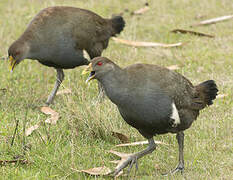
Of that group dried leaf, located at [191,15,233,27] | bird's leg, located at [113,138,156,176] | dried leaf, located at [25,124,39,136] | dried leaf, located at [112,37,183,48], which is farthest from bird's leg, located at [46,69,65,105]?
dried leaf, located at [191,15,233,27]

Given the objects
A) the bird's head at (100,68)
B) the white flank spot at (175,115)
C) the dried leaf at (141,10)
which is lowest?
the dried leaf at (141,10)

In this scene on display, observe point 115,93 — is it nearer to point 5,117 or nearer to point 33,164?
point 33,164

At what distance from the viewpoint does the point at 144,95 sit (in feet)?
15.7

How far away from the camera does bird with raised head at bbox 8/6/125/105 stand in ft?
23.1

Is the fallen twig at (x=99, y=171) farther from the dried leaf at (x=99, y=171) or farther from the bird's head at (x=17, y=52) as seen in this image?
the bird's head at (x=17, y=52)

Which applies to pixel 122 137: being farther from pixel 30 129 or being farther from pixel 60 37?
pixel 60 37

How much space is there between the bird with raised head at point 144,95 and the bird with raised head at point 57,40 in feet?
7.34

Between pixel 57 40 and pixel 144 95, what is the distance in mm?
2610

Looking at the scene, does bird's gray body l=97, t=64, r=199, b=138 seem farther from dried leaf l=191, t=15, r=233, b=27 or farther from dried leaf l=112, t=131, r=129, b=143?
dried leaf l=191, t=15, r=233, b=27

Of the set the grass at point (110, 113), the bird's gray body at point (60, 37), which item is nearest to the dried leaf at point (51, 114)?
the grass at point (110, 113)

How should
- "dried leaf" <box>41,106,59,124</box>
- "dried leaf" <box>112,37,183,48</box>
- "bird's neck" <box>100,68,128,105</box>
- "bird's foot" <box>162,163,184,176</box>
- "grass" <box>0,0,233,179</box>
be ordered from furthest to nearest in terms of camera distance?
"dried leaf" <box>112,37,183,48</box> → "dried leaf" <box>41,106,59,124</box> → "grass" <box>0,0,233,179</box> → "bird's foot" <box>162,163,184,176</box> → "bird's neck" <box>100,68,128,105</box>

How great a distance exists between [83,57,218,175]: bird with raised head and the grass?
0.48 metres

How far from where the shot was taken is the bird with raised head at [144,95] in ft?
15.6

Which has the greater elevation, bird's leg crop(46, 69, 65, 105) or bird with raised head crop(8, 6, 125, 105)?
bird with raised head crop(8, 6, 125, 105)
